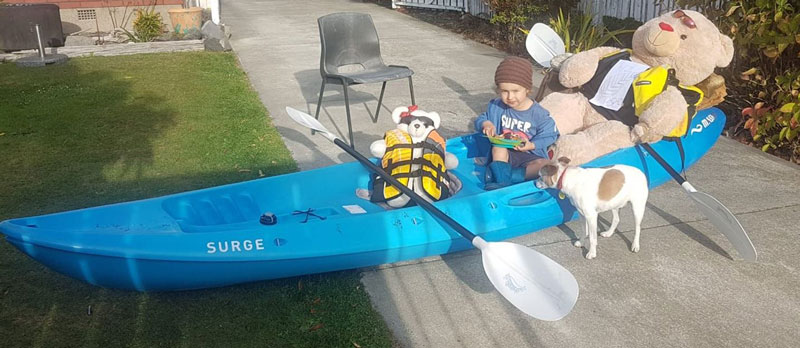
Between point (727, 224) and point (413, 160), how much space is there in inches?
73.1

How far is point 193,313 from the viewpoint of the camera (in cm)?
332

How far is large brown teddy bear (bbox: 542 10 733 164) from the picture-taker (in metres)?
4.38

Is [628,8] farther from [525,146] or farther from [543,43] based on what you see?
[525,146]

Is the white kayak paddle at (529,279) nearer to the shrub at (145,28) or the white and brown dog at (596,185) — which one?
the white and brown dog at (596,185)

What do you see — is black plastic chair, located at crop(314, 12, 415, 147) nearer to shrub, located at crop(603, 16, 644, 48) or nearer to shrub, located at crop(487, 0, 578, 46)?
shrub, located at crop(603, 16, 644, 48)

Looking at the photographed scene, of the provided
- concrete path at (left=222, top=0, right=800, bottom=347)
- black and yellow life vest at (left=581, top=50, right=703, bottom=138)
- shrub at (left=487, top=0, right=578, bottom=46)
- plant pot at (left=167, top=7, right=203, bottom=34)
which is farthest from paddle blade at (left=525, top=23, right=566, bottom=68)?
plant pot at (left=167, top=7, right=203, bottom=34)

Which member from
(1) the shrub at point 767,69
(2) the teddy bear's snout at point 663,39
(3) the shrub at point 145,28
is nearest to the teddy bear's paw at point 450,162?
(2) the teddy bear's snout at point 663,39

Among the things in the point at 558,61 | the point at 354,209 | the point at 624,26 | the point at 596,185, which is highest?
the point at 558,61

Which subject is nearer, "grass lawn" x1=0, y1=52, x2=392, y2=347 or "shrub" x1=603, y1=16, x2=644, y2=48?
"grass lawn" x1=0, y1=52, x2=392, y2=347

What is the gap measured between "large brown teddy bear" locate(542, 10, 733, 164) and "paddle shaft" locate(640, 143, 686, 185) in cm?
6

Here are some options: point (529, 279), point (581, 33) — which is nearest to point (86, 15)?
point (581, 33)

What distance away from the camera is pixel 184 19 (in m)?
11.3

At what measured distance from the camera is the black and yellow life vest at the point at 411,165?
398cm

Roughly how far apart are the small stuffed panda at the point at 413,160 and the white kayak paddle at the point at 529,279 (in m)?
0.60
